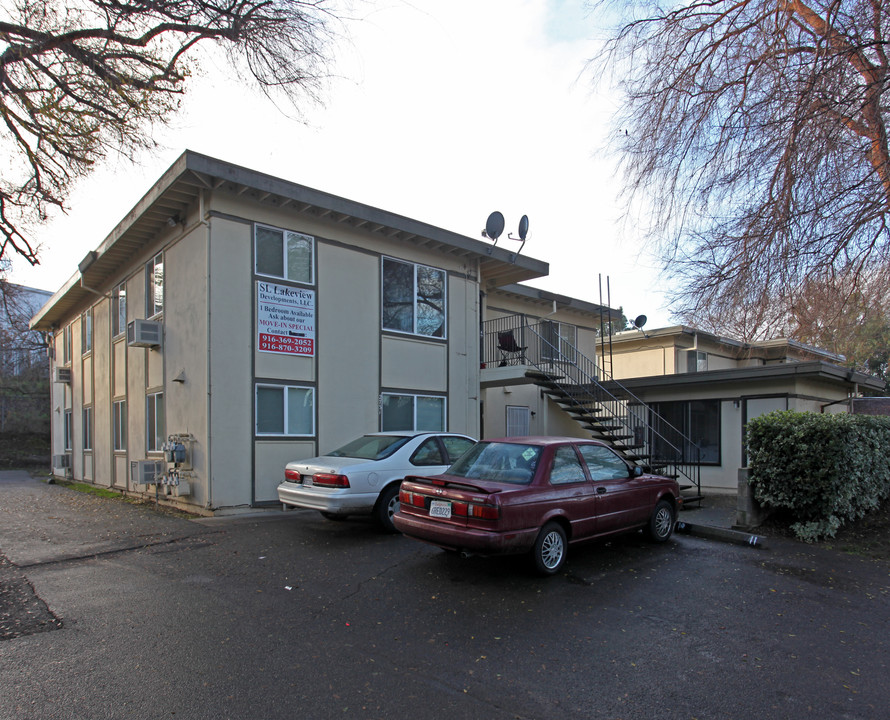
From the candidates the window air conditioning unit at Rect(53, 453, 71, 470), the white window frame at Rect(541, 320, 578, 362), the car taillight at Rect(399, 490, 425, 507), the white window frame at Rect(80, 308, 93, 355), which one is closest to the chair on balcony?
the white window frame at Rect(541, 320, 578, 362)

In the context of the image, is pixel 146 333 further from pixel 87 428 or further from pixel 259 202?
pixel 87 428

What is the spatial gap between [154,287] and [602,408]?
36.6 feet

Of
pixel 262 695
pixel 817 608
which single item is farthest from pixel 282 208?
pixel 817 608

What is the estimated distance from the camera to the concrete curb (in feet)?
27.1

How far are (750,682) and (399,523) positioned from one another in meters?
3.68

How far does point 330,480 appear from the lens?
8.11 meters

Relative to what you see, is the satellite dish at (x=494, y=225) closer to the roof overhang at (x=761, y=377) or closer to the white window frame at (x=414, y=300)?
the white window frame at (x=414, y=300)

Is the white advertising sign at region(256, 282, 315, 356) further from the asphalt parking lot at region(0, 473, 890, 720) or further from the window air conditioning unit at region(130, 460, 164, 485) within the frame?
the asphalt parking lot at region(0, 473, 890, 720)

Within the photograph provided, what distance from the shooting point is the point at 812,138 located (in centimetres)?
777

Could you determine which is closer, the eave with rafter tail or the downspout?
the downspout

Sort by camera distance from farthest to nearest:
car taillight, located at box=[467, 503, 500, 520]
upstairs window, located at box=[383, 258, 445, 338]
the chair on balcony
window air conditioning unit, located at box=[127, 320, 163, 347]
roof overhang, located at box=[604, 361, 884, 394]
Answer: the chair on balcony
upstairs window, located at box=[383, 258, 445, 338]
roof overhang, located at box=[604, 361, 884, 394]
window air conditioning unit, located at box=[127, 320, 163, 347]
car taillight, located at box=[467, 503, 500, 520]

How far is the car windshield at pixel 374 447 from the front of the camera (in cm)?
877

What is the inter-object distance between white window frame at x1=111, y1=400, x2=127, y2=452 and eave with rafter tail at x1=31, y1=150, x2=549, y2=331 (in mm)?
3391

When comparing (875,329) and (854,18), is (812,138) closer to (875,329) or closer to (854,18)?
(854,18)
